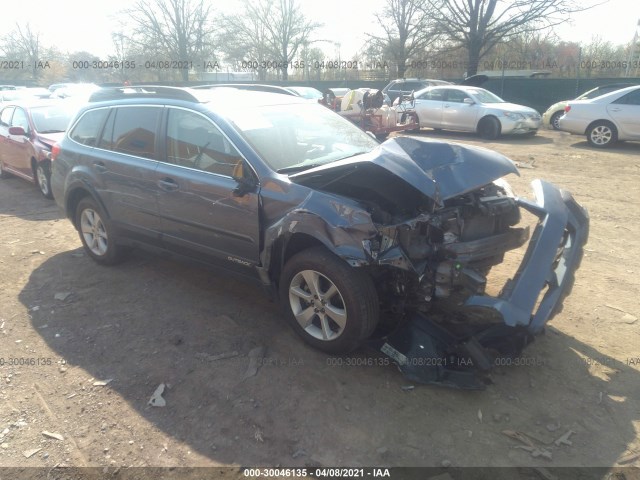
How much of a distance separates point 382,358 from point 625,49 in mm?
36149

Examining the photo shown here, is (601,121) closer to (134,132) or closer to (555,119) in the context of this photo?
(555,119)

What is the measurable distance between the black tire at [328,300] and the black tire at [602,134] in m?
11.6

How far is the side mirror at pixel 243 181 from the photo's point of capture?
3.51 metres

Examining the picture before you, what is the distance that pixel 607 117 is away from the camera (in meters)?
11.8

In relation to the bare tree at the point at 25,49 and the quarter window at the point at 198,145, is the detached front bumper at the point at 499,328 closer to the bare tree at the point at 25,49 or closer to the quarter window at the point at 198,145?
the quarter window at the point at 198,145

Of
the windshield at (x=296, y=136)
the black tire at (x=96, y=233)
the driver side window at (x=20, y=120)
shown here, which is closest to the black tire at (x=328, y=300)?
the windshield at (x=296, y=136)

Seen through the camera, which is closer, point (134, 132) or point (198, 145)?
point (198, 145)

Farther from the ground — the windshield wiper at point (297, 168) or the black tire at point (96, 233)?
the windshield wiper at point (297, 168)

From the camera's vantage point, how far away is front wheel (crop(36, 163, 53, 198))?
793cm

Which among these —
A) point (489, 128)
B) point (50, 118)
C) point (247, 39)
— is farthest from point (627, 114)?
point (247, 39)

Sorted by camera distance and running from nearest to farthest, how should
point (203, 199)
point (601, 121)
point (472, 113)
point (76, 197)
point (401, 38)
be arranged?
point (203, 199) → point (76, 197) → point (601, 121) → point (472, 113) → point (401, 38)

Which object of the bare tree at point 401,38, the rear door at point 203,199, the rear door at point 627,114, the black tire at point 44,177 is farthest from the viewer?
the bare tree at point 401,38

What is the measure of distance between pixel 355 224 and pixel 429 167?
0.72 metres

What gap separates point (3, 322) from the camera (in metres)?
4.20
